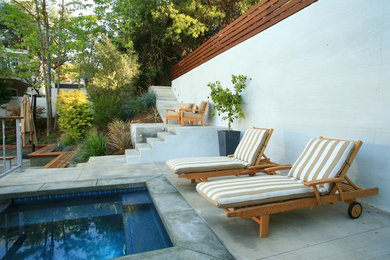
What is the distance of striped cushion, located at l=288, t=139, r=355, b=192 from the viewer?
2.67 meters

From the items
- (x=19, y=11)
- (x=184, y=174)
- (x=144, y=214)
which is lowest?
(x=144, y=214)

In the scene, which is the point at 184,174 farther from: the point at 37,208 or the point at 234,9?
the point at 234,9

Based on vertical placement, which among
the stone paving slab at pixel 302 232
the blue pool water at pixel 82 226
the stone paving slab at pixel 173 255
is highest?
the stone paving slab at pixel 173 255

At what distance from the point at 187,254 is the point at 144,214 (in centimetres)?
148

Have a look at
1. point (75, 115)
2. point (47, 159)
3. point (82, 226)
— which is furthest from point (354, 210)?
point (75, 115)

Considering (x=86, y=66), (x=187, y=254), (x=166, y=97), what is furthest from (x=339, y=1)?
(x=86, y=66)

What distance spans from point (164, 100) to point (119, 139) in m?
3.76

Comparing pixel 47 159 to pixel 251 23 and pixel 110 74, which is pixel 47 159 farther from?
pixel 251 23

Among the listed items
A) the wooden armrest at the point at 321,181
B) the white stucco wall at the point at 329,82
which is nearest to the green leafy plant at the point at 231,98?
the white stucco wall at the point at 329,82

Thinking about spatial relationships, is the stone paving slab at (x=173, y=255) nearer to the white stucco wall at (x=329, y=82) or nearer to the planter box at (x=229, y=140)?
the white stucco wall at (x=329, y=82)

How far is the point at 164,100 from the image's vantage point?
10.3m

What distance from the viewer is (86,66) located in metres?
10.0

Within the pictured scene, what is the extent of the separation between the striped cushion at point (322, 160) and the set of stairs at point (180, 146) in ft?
10.4

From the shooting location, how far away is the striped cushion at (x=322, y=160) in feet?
8.77
